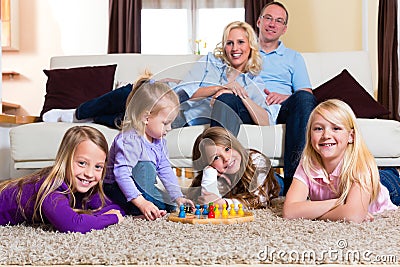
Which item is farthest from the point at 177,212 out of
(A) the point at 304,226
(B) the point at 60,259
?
(B) the point at 60,259

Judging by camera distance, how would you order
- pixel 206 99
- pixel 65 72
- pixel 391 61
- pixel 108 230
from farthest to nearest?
A: pixel 391 61
pixel 65 72
pixel 206 99
pixel 108 230

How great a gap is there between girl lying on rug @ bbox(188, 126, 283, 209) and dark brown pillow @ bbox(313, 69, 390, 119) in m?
1.05

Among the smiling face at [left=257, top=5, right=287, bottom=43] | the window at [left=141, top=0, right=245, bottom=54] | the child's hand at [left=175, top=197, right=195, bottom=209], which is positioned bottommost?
the child's hand at [left=175, top=197, right=195, bottom=209]

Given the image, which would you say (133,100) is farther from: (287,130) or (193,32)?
(193,32)

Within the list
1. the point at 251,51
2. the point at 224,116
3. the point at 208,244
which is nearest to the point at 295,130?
the point at 251,51

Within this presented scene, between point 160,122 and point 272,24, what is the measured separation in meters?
1.47

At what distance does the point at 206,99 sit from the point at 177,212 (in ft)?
1.34

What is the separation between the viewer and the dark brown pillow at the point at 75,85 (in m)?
3.20

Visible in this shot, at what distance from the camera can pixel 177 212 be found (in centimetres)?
205

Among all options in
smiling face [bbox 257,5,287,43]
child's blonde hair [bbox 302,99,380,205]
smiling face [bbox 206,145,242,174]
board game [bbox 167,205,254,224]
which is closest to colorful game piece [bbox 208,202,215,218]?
board game [bbox 167,205,254,224]

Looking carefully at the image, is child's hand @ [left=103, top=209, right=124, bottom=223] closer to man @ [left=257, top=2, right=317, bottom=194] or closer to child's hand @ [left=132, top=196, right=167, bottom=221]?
child's hand @ [left=132, top=196, right=167, bottom=221]

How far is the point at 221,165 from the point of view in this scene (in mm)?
1963

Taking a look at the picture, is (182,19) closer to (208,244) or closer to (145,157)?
(145,157)

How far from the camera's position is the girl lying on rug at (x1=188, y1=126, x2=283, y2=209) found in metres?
1.97
